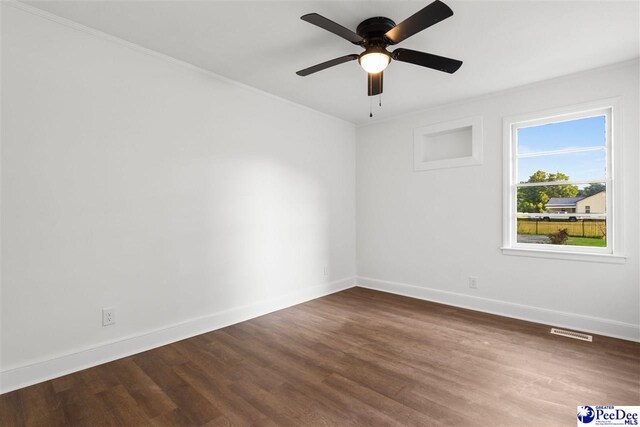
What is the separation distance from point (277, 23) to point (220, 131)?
1.34 m

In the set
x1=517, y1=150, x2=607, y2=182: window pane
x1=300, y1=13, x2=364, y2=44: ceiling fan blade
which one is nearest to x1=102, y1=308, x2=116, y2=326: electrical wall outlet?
x1=300, y1=13, x2=364, y2=44: ceiling fan blade

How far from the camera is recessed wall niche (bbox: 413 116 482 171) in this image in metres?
3.88

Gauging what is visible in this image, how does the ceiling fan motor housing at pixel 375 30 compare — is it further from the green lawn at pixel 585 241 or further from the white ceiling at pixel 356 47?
the green lawn at pixel 585 241

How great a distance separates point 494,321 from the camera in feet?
11.3

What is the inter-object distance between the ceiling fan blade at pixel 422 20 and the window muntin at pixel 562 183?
2367 millimetres

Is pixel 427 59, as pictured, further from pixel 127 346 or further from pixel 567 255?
pixel 127 346

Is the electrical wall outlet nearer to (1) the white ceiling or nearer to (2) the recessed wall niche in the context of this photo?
(1) the white ceiling

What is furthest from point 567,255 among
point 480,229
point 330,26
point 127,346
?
point 127,346

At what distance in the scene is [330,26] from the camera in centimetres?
194

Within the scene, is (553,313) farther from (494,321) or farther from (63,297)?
(63,297)

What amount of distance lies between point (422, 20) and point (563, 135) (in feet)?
8.61

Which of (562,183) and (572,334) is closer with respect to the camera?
(572,334)

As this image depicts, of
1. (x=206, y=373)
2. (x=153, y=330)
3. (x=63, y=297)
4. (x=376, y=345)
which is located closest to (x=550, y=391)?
(x=376, y=345)

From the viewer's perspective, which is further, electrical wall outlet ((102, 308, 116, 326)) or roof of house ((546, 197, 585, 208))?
roof of house ((546, 197, 585, 208))
